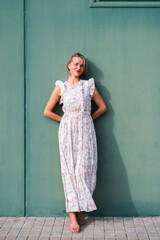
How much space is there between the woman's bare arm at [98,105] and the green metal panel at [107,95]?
0.46ft

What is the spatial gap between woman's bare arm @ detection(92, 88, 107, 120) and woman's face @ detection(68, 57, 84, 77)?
1.06ft

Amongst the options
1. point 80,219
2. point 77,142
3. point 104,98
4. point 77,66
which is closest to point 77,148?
point 77,142

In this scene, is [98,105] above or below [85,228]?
above

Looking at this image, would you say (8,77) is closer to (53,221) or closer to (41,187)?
(41,187)

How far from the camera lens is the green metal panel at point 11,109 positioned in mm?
4492

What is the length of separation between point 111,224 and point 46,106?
1.75 metres

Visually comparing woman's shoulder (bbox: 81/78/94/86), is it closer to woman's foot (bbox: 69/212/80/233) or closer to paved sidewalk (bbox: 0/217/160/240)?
woman's foot (bbox: 69/212/80/233)

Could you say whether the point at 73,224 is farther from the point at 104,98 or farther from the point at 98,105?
the point at 104,98

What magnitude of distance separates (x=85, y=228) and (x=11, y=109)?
1.84m

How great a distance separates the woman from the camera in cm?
416

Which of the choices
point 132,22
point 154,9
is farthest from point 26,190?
point 154,9

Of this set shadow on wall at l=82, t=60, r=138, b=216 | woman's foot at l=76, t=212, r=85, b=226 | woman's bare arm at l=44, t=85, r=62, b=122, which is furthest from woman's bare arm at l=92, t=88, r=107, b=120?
woman's foot at l=76, t=212, r=85, b=226

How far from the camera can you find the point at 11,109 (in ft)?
14.9

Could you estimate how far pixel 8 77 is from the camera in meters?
4.52
